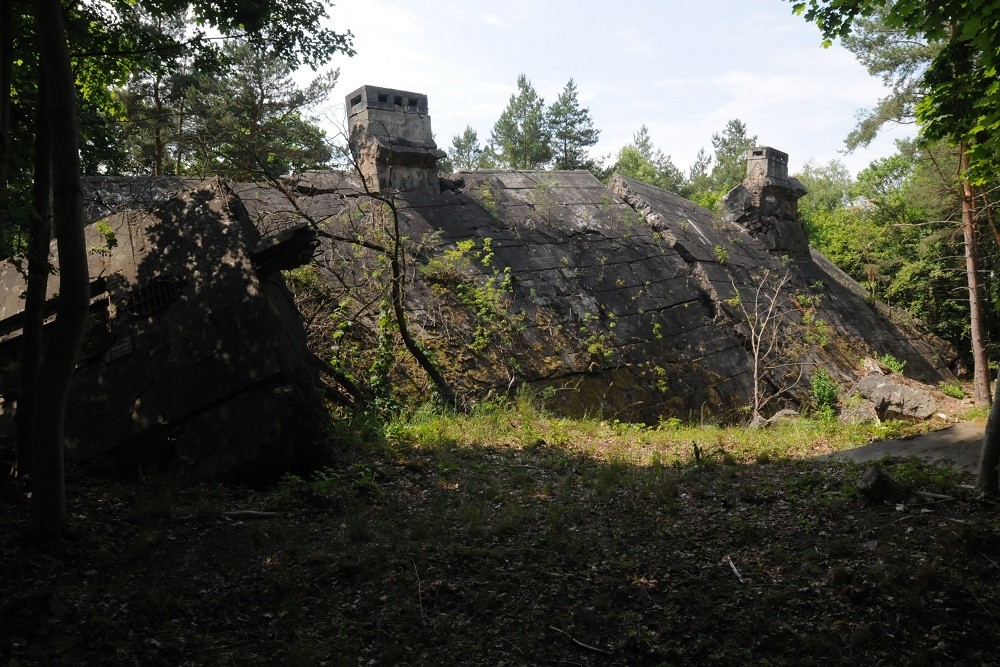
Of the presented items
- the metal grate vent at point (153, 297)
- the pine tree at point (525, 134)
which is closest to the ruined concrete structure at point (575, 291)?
the metal grate vent at point (153, 297)

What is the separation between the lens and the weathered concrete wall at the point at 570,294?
959 centimetres

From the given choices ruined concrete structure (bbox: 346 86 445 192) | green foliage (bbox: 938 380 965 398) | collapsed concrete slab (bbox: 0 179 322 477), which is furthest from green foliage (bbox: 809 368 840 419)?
collapsed concrete slab (bbox: 0 179 322 477)

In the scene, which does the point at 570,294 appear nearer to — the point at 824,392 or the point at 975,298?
the point at 824,392

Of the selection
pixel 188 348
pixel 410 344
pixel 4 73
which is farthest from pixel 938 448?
pixel 4 73

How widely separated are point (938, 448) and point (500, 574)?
5057 millimetres

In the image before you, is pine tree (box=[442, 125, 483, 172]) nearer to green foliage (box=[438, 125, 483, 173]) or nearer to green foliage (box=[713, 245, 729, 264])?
green foliage (box=[438, 125, 483, 173])

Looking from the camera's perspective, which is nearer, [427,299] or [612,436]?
[612,436]

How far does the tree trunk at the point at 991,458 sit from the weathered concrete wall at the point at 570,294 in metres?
4.91

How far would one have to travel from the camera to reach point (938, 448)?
24.4ft

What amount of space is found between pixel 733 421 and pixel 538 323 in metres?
3.30

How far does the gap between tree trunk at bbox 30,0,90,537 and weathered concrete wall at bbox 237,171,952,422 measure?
430 cm

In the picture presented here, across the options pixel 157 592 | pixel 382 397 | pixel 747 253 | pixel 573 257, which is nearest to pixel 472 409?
pixel 382 397

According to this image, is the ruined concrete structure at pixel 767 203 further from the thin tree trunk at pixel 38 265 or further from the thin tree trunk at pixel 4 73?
the thin tree trunk at pixel 4 73

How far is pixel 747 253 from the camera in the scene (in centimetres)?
1516
